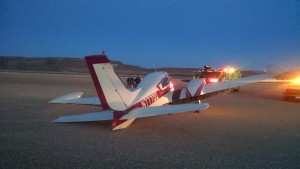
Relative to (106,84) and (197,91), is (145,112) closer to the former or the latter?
(106,84)

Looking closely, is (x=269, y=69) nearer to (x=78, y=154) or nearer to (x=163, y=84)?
(x=163, y=84)

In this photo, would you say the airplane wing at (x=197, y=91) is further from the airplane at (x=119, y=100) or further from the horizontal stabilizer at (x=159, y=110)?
the horizontal stabilizer at (x=159, y=110)

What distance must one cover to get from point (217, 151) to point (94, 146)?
3.62 m

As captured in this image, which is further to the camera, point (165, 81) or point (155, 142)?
point (165, 81)

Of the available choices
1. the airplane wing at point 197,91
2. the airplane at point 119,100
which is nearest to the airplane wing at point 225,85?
the airplane wing at point 197,91

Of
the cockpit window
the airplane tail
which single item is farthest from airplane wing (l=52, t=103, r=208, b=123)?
the cockpit window

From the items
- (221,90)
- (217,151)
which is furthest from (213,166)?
(221,90)

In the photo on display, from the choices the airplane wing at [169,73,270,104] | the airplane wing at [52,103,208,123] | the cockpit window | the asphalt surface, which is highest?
the cockpit window

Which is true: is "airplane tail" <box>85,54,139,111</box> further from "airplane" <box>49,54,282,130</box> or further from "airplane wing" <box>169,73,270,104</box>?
"airplane wing" <box>169,73,270,104</box>

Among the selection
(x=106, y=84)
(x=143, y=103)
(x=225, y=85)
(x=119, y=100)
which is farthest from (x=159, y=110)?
(x=225, y=85)

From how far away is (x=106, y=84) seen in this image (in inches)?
392

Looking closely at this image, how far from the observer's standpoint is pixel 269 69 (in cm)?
1620

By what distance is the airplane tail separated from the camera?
9.77m

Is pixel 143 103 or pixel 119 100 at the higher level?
pixel 119 100
